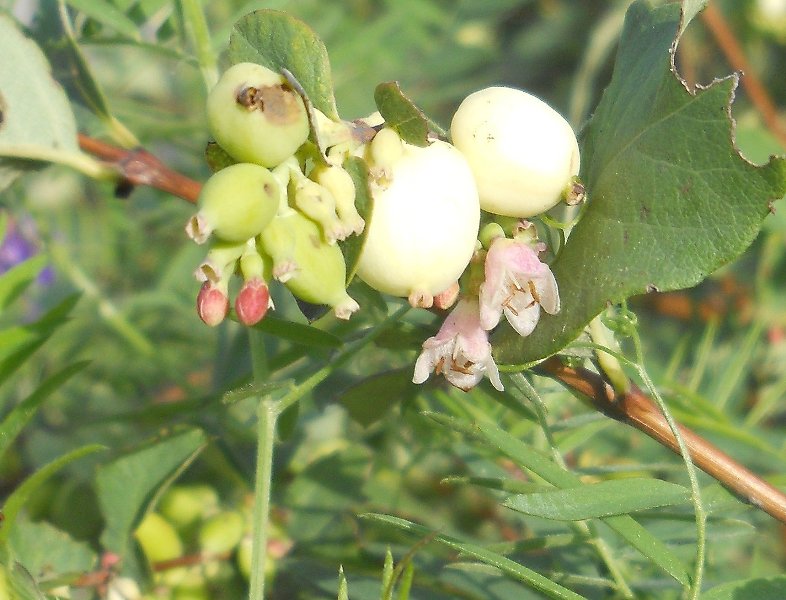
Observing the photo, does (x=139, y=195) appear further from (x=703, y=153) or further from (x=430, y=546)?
(x=703, y=153)

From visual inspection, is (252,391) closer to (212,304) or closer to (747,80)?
(212,304)

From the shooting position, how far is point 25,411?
59 cm

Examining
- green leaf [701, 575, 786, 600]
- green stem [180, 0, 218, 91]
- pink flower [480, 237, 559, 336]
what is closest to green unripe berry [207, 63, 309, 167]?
pink flower [480, 237, 559, 336]

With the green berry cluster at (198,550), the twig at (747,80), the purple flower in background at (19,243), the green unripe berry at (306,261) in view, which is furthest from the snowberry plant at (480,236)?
the twig at (747,80)

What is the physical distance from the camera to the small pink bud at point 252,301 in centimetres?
44

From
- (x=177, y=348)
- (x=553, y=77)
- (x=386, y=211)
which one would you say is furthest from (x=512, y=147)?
(x=553, y=77)

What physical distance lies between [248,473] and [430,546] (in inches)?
7.2

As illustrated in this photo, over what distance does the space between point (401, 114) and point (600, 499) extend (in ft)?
0.69

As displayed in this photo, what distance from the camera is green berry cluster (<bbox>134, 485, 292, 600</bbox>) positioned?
0.72 metres

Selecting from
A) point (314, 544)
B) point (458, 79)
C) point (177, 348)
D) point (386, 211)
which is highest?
point (386, 211)

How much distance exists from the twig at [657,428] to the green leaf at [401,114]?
157 millimetres

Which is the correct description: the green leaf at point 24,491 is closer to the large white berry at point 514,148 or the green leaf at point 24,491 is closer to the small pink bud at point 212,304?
the small pink bud at point 212,304

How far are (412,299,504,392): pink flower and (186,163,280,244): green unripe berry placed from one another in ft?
0.41

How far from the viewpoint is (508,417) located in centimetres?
77
